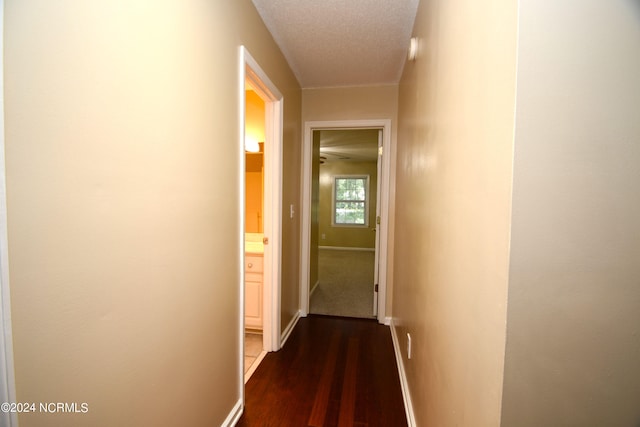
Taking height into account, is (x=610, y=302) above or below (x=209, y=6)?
below

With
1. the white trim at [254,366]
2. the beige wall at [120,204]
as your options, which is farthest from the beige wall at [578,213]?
the white trim at [254,366]

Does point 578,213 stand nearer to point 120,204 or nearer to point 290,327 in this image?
point 120,204

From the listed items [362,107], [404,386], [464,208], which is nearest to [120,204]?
[464,208]

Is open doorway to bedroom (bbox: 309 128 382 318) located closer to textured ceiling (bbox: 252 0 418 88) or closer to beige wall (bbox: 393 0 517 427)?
textured ceiling (bbox: 252 0 418 88)

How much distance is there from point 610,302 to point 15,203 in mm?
1264

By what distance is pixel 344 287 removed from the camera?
419 centimetres

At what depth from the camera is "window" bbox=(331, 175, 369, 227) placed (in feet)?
25.0

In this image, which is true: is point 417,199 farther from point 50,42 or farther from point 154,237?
point 50,42

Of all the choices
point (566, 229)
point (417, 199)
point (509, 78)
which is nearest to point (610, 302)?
point (566, 229)

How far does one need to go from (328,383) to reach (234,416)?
672 mm

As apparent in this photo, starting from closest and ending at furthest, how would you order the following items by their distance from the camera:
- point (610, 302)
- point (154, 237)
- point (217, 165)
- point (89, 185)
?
point (610, 302), point (89, 185), point (154, 237), point (217, 165)

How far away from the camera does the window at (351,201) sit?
761cm

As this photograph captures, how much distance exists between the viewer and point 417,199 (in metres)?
1.62

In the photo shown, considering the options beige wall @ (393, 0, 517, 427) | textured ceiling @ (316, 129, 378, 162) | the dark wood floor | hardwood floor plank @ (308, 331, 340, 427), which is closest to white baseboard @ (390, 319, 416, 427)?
the dark wood floor
